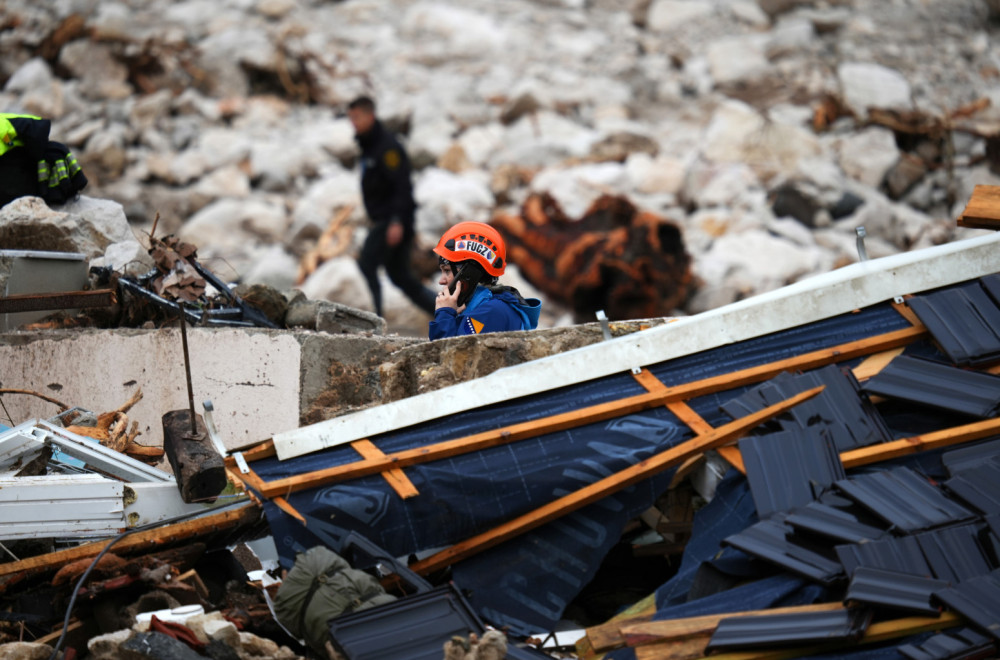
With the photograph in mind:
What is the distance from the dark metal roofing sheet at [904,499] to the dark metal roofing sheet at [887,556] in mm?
96

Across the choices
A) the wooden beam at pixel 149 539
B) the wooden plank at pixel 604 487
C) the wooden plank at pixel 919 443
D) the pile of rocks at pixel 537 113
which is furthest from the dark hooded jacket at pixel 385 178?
the wooden plank at pixel 919 443

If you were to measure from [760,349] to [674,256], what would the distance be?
817 cm

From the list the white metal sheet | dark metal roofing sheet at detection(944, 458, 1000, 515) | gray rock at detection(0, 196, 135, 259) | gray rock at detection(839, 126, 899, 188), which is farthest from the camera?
gray rock at detection(839, 126, 899, 188)

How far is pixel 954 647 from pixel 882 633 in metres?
0.28

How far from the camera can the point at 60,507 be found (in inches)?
214

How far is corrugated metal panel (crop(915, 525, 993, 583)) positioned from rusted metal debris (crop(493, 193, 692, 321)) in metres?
8.61

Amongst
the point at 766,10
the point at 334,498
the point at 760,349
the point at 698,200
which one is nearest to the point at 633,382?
the point at 760,349

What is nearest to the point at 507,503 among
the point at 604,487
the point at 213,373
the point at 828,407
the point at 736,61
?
the point at 604,487

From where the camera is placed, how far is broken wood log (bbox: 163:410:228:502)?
5.41 metres

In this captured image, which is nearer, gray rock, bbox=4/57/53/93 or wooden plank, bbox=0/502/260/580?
wooden plank, bbox=0/502/260/580

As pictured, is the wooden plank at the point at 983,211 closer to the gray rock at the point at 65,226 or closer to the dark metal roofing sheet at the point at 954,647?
the dark metal roofing sheet at the point at 954,647

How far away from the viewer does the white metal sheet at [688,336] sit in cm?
569

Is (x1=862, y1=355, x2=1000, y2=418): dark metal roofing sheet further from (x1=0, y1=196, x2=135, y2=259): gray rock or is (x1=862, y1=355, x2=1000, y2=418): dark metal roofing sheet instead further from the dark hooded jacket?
the dark hooded jacket

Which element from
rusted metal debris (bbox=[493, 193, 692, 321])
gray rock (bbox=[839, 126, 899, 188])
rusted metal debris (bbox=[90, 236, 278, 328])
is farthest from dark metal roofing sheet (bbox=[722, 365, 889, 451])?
gray rock (bbox=[839, 126, 899, 188])
